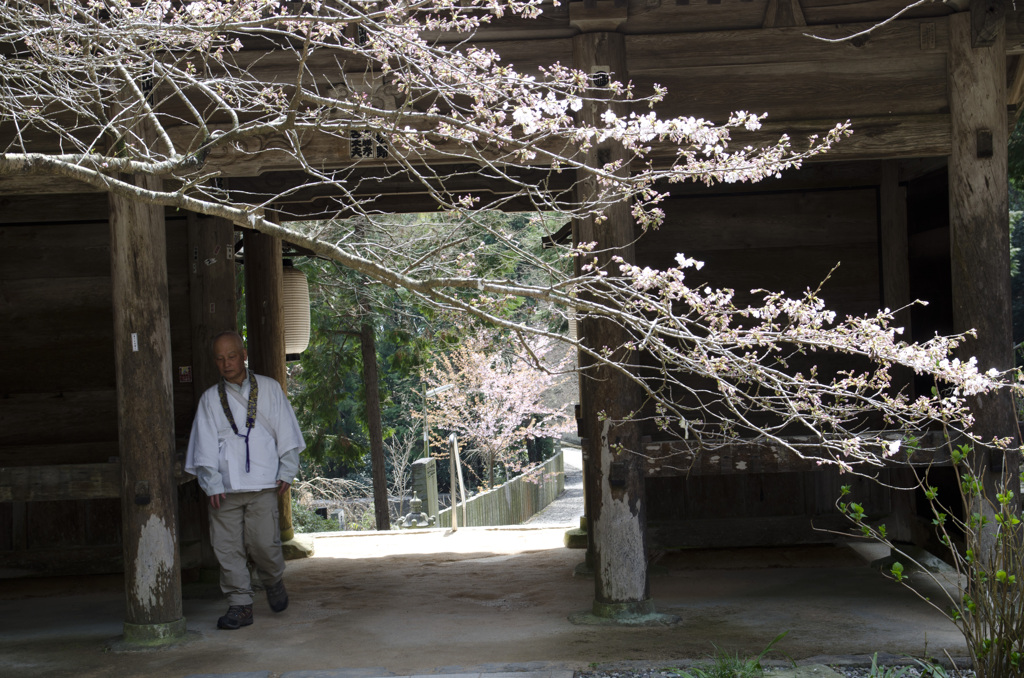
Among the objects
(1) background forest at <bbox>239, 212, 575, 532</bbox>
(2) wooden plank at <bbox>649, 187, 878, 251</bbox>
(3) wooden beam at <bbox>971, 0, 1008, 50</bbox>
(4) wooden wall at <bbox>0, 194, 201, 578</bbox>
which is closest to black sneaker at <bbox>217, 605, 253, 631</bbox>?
(4) wooden wall at <bbox>0, 194, 201, 578</bbox>

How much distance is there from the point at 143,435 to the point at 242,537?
0.87 m

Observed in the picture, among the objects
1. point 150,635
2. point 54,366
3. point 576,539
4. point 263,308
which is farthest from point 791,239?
point 54,366

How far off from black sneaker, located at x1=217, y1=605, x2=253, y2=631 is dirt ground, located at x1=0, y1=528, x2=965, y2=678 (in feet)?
0.22

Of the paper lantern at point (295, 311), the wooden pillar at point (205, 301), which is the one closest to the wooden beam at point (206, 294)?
the wooden pillar at point (205, 301)

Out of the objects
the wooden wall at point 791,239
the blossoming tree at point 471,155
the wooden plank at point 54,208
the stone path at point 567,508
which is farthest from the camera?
the stone path at point 567,508

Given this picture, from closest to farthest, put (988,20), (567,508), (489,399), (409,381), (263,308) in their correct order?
(988,20) < (263,308) < (489,399) < (567,508) < (409,381)

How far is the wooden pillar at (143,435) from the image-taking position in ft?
16.9

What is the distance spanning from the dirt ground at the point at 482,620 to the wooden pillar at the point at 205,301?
1.20 m

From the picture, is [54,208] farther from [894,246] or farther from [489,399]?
[489,399]

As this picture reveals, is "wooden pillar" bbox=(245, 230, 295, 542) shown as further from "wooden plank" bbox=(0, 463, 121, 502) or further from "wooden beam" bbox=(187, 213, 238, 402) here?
"wooden plank" bbox=(0, 463, 121, 502)

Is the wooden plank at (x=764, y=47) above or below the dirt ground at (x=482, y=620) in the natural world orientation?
above

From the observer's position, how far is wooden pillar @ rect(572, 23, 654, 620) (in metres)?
5.25

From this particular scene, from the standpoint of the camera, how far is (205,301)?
703cm

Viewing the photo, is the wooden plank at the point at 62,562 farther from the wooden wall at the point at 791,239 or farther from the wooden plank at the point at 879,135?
the wooden plank at the point at 879,135
